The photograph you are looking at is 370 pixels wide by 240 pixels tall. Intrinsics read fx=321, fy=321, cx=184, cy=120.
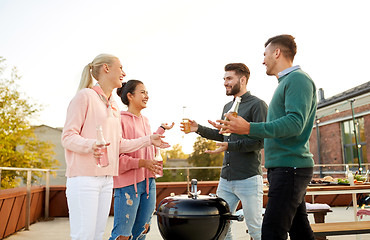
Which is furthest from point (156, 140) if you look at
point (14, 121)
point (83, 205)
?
point (14, 121)

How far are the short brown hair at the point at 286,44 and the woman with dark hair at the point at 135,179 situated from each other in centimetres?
97

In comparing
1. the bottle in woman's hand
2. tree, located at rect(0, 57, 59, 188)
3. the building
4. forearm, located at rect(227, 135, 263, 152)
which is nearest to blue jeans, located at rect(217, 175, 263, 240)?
forearm, located at rect(227, 135, 263, 152)

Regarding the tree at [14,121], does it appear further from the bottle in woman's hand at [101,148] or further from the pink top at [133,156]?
the bottle in woman's hand at [101,148]

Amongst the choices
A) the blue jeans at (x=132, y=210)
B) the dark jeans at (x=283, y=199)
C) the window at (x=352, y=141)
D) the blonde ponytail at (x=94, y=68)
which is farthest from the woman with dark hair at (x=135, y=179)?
the window at (x=352, y=141)

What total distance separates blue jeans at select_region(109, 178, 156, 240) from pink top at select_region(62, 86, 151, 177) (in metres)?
0.50

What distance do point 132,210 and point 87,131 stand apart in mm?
807

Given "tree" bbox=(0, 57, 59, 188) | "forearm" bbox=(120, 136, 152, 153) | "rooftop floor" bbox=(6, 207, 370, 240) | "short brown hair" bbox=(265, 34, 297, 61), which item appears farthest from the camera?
"tree" bbox=(0, 57, 59, 188)

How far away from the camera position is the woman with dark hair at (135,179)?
7.82ft

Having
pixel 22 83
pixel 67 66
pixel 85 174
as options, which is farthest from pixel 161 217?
pixel 22 83

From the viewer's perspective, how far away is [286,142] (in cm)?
192


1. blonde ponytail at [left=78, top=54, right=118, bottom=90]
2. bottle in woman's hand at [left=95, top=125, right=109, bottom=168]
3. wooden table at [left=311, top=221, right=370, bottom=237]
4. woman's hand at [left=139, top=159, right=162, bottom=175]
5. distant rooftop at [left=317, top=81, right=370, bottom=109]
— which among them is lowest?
wooden table at [left=311, top=221, right=370, bottom=237]

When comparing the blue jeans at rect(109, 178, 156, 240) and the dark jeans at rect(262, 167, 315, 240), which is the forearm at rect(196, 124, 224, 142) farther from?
the dark jeans at rect(262, 167, 315, 240)

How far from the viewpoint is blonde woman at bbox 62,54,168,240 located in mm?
1767

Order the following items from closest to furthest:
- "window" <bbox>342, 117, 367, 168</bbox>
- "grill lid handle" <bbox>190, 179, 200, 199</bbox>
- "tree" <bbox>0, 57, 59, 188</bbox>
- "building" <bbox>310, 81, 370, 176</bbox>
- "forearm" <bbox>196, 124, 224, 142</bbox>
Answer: "grill lid handle" <bbox>190, 179, 200, 199</bbox>, "forearm" <bbox>196, 124, 224, 142</bbox>, "building" <bbox>310, 81, 370, 176</bbox>, "window" <bbox>342, 117, 367, 168</bbox>, "tree" <bbox>0, 57, 59, 188</bbox>
